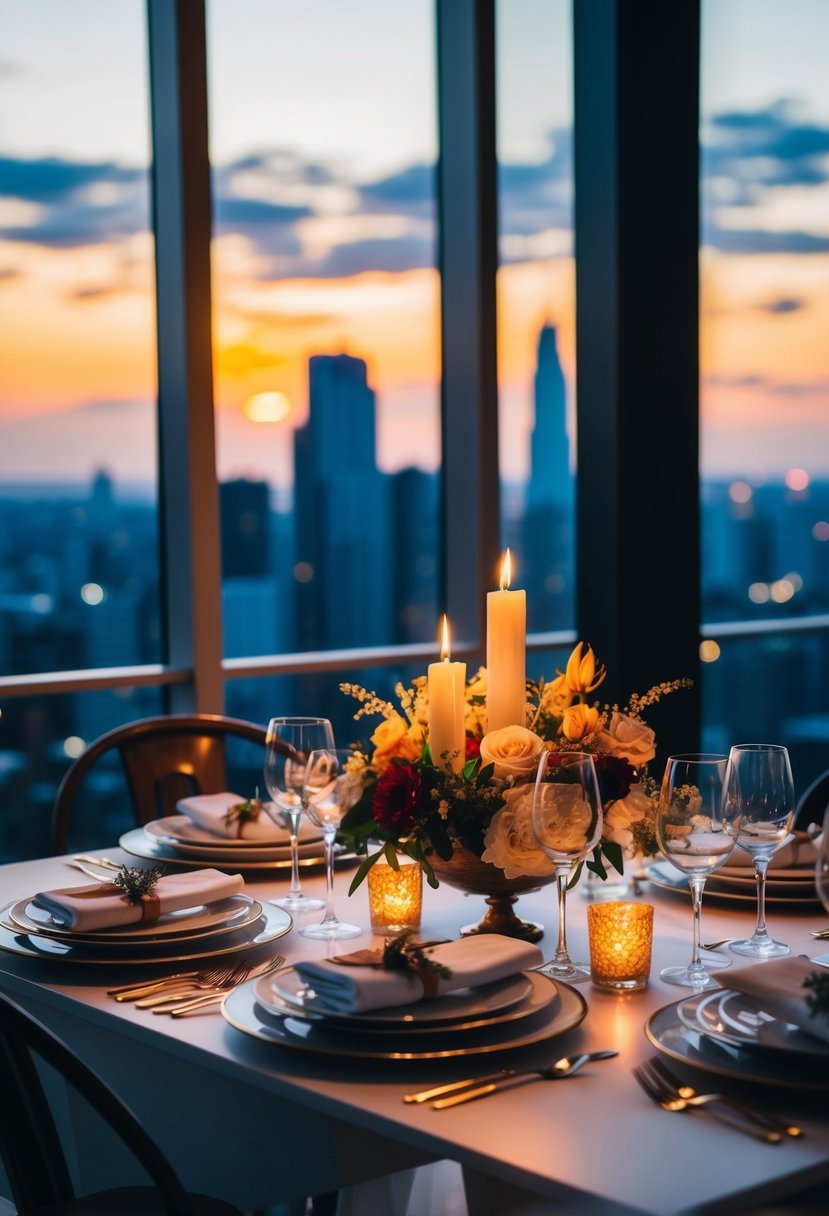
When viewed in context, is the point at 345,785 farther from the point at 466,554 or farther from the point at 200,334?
the point at 466,554

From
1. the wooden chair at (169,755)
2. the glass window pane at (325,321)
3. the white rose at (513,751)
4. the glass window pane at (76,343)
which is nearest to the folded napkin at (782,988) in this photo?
the white rose at (513,751)

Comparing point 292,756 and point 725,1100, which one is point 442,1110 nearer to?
point 725,1100

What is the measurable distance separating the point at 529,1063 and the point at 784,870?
2.25ft

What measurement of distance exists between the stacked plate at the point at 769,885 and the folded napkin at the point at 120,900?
0.58m

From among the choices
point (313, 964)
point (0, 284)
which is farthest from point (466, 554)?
point (313, 964)

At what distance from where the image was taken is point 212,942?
1.59 metres

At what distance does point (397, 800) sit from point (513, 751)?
0.14m

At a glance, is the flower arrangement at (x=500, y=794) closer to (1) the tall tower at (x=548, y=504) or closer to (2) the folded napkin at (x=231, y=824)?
(2) the folded napkin at (x=231, y=824)

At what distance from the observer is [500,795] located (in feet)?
5.00

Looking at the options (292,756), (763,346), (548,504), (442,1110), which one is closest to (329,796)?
(292,756)

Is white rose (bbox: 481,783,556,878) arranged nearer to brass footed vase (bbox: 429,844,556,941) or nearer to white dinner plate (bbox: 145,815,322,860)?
brass footed vase (bbox: 429,844,556,941)

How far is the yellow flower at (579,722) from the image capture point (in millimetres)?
1575

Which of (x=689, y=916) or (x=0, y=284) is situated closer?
(x=689, y=916)

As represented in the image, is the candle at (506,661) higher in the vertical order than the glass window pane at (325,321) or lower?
lower
